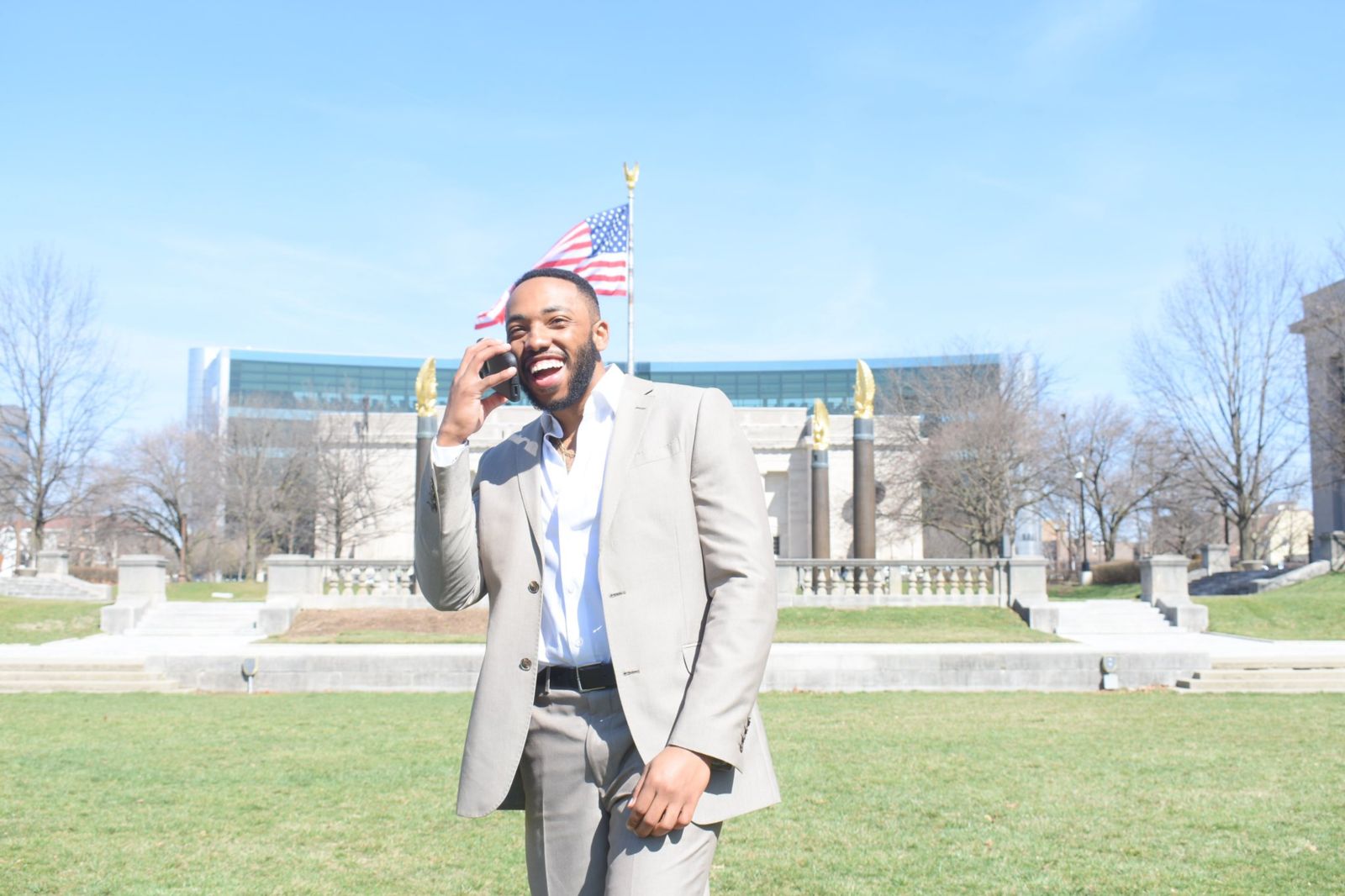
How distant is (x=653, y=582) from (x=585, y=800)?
1.85 ft

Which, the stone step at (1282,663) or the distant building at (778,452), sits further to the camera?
the distant building at (778,452)

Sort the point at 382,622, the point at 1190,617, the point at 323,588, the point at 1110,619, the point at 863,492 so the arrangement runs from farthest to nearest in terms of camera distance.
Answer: the point at 863,492
the point at 323,588
the point at 1110,619
the point at 1190,617
the point at 382,622

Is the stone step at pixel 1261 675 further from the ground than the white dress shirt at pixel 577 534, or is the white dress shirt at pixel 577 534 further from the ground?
the white dress shirt at pixel 577 534

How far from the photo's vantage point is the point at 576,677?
287cm

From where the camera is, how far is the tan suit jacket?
2.71 metres

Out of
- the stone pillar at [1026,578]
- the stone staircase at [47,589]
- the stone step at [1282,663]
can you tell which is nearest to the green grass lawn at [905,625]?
the stone pillar at [1026,578]

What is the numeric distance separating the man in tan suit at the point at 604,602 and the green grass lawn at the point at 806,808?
3.38 meters

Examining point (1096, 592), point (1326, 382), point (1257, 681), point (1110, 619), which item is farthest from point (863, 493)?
point (1326, 382)

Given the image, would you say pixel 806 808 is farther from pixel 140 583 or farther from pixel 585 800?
pixel 140 583

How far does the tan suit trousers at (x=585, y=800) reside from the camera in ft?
8.87

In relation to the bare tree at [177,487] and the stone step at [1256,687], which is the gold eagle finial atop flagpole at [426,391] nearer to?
the stone step at [1256,687]

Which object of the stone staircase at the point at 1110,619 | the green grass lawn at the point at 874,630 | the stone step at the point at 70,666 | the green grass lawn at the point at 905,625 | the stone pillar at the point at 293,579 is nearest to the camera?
the stone step at the point at 70,666

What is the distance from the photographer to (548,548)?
303 cm

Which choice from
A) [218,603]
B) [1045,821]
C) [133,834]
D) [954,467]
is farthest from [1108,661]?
[954,467]
